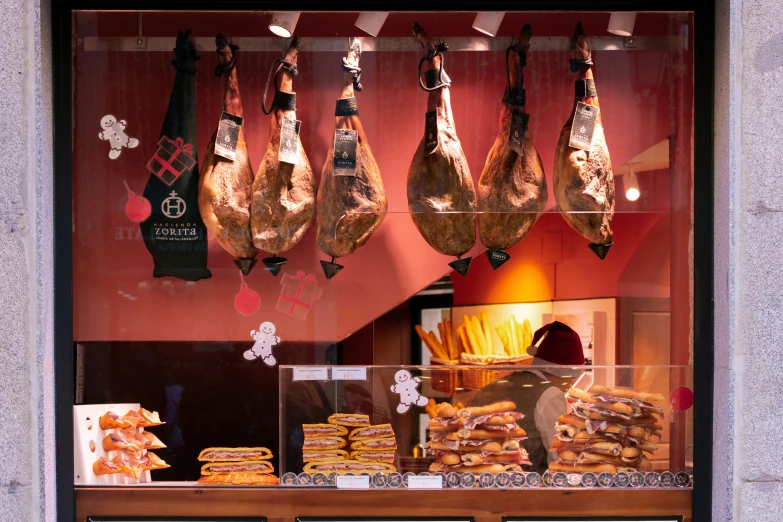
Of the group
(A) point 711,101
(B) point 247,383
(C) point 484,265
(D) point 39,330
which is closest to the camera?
(D) point 39,330

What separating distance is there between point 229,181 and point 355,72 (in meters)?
0.69

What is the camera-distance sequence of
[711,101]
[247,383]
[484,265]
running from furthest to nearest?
[484,265] → [247,383] → [711,101]

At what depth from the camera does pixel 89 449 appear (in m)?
3.53

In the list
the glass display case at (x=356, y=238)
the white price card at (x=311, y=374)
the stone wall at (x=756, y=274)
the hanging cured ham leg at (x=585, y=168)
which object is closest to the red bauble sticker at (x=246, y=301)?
the glass display case at (x=356, y=238)

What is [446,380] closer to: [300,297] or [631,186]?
[300,297]

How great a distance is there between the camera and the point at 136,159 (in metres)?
3.76

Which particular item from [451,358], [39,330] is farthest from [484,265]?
[39,330]

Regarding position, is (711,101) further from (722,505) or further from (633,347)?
(722,505)

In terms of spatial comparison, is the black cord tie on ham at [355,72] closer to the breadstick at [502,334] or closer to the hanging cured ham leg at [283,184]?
the hanging cured ham leg at [283,184]

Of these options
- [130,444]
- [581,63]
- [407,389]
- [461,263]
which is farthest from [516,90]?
[130,444]

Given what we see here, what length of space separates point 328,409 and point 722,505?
154cm

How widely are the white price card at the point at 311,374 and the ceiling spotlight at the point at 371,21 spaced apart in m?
1.41

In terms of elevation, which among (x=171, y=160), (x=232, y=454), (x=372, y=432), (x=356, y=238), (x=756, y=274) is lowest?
(x=232, y=454)

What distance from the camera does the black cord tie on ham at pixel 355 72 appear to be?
3.65 meters
